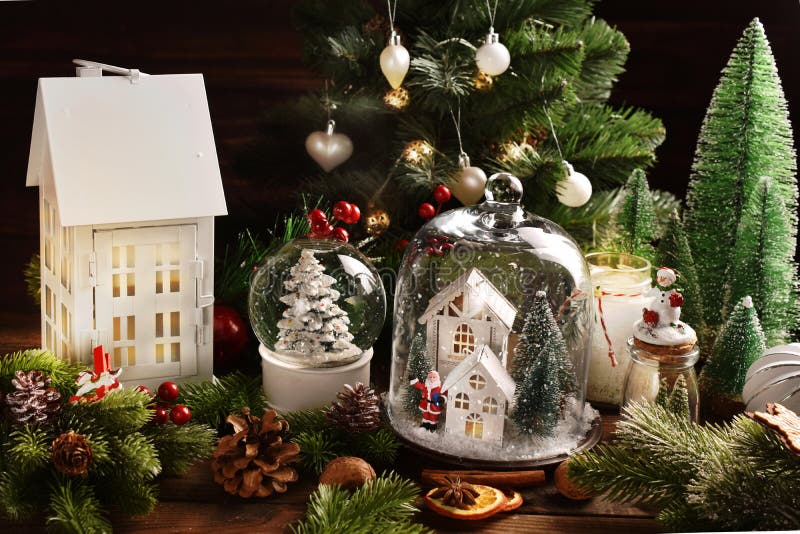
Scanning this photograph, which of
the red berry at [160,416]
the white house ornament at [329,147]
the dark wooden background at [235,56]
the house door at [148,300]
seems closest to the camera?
the red berry at [160,416]

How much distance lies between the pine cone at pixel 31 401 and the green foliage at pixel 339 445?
1.07 ft

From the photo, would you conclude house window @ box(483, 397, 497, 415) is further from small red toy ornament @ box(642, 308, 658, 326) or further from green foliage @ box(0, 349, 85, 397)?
green foliage @ box(0, 349, 85, 397)

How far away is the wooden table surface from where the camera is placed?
1268 millimetres

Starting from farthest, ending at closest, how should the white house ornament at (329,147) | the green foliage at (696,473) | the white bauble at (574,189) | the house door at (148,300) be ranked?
the white house ornament at (329,147) < the white bauble at (574,189) < the house door at (148,300) < the green foliage at (696,473)

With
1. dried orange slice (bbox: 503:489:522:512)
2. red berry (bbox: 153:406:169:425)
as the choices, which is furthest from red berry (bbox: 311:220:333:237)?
dried orange slice (bbox: 503:489:522:512)

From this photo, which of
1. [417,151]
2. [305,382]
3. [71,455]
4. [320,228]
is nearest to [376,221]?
[417,151]

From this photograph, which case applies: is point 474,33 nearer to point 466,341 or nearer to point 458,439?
point 466,341

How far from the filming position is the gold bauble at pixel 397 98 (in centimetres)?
178

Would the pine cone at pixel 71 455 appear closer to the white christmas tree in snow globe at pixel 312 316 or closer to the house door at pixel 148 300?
the house door at pixel 148 300

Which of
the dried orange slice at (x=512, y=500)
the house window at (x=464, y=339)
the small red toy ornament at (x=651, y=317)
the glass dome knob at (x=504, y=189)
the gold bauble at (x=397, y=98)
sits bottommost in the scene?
the dried orange slice at (x=512, y=500)

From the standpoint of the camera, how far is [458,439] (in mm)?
1425

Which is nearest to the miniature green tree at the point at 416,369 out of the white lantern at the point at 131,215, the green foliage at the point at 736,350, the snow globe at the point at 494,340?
the snow globe at the point at 494,340

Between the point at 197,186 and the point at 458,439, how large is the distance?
525 mm

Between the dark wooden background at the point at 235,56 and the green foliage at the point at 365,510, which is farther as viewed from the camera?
the dark wooden background at the point at 235,56
